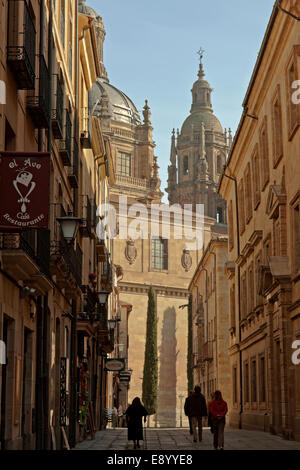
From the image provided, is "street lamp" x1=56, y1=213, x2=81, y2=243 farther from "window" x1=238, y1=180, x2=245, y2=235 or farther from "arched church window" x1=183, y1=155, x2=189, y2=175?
"arched church window" x1=183, y1=155, x2=189, y2=175

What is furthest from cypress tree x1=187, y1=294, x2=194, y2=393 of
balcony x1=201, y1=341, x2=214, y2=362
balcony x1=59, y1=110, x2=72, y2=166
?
balcony x1=59, y1=110, x2=72, y2=166

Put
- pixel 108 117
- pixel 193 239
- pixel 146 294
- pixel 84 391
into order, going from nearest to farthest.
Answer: pixel 84 391 → pixel 146 294 → pixel 193 239 → pixel 108 117

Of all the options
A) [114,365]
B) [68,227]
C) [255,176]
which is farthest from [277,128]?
[114,365]

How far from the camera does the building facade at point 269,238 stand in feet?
71.9

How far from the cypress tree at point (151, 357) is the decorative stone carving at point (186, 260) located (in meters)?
5.72

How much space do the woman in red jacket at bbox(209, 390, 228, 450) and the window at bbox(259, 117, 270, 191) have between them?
9504mm

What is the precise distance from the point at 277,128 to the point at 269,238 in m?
3.51

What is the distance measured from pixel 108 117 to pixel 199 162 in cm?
2969

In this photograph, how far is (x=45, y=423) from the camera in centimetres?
1658

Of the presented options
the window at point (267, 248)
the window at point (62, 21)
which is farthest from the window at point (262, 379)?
the window at point (62, 21)

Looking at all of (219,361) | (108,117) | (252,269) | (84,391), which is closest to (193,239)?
(108,117)

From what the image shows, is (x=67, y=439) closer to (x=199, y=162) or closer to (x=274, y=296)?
(x=274, y=296)

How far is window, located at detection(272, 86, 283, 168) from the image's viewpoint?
24406mm

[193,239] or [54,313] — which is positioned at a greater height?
[193,239]
